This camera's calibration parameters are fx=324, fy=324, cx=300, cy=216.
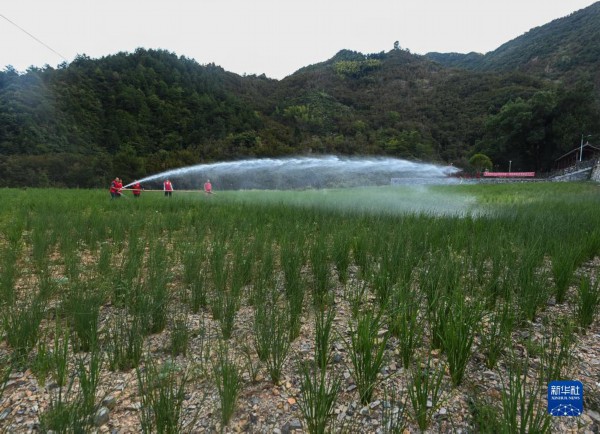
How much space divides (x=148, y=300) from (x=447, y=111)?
377 ft

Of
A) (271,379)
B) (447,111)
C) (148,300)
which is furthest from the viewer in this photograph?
(447,111)

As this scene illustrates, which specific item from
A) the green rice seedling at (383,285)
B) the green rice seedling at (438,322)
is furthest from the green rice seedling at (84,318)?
the green rice seedling at (438,322)

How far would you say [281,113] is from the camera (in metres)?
89.6

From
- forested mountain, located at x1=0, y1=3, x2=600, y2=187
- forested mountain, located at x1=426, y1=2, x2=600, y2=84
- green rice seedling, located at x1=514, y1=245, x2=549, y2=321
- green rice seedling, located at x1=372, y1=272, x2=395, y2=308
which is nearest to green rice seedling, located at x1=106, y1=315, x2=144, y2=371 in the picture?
green rice seedling, located at x1=372, y1=272, x2=395, y2=308

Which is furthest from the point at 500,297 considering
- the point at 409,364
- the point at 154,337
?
the point at 154,337

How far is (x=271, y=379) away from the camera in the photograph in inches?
84.4

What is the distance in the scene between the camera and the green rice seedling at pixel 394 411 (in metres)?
1.56

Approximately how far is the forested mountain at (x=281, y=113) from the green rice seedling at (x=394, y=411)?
40.0 metres

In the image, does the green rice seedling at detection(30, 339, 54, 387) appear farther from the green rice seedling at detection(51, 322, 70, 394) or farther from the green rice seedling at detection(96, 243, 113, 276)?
the green rice seedling at detection(96, 243, 113, 276)

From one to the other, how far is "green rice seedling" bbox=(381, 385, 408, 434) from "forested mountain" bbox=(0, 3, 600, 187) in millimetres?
39966

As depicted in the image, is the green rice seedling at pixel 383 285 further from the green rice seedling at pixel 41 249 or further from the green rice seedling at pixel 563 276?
A: the green rice seedling at pixel 41 249

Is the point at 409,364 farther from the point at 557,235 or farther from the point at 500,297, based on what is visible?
the point at 557,235

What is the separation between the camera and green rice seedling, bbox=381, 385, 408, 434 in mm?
1559

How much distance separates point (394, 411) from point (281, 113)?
92.8 m
